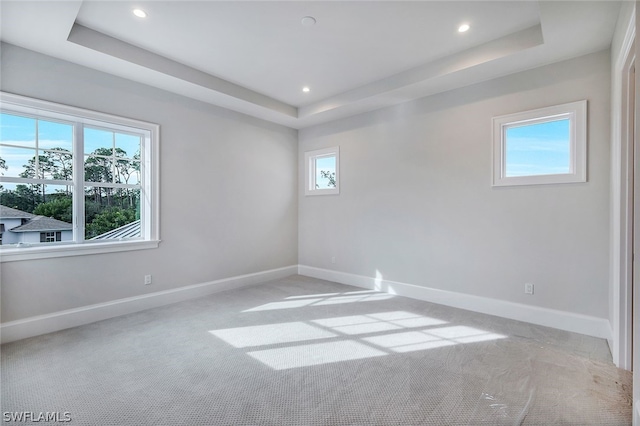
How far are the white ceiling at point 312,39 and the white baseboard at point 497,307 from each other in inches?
108

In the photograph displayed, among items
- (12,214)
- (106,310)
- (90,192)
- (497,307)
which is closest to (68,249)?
(12,214)

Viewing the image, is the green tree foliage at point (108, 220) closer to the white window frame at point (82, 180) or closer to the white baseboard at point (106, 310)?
the white window frame at point (82, 180)

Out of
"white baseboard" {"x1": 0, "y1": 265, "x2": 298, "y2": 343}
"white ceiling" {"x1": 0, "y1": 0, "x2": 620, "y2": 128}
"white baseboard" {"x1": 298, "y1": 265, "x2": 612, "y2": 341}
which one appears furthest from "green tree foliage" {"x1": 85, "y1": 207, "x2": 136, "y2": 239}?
"white baseboard" {"x1": 298, "y1": 265, "x2": 612, "y2": 341}

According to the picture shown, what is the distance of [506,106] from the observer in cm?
341

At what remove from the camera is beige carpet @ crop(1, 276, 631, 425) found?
71.7 inches

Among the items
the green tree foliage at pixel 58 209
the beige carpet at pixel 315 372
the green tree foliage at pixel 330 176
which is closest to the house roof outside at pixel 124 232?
the green tree foliage at pixel 58 209

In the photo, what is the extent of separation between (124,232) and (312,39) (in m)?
3.34

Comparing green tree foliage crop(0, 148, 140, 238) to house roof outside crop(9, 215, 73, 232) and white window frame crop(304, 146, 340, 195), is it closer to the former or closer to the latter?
house roof outside crop(9, 215, 73, 232)

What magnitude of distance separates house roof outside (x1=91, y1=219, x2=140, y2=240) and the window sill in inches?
6.1

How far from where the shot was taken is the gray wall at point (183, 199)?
295 centimetres

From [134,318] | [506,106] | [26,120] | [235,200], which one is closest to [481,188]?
[506,106]

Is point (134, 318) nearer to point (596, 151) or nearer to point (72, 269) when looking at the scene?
point (72, 269)

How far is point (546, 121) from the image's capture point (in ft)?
10.6

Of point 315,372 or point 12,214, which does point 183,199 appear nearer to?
point 12,214
